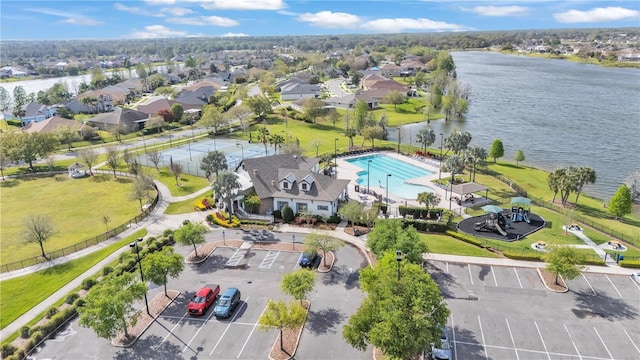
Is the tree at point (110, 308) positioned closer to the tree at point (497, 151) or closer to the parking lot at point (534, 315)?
the parking lot at point (534, 315)

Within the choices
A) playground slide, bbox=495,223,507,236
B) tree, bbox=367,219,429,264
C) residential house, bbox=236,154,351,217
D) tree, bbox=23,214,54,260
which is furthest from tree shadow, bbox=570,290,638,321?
tree, bbox=23,214,54,260

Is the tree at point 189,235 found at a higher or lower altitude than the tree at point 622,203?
higher

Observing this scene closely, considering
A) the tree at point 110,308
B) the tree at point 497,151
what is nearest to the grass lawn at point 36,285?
the tree at point 110,308

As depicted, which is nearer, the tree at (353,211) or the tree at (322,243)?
the tree at (322,243)

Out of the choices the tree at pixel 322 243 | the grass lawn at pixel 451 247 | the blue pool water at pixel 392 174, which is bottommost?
the blue pool water at pixel 392 174

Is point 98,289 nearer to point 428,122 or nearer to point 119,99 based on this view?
point 428,122

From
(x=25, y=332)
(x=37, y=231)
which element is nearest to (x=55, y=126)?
(x=37, y=231)

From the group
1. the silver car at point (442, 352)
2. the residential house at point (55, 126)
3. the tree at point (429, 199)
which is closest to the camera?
the silver car at point (442, 352)

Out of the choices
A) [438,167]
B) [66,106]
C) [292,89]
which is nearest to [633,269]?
[438,167]
